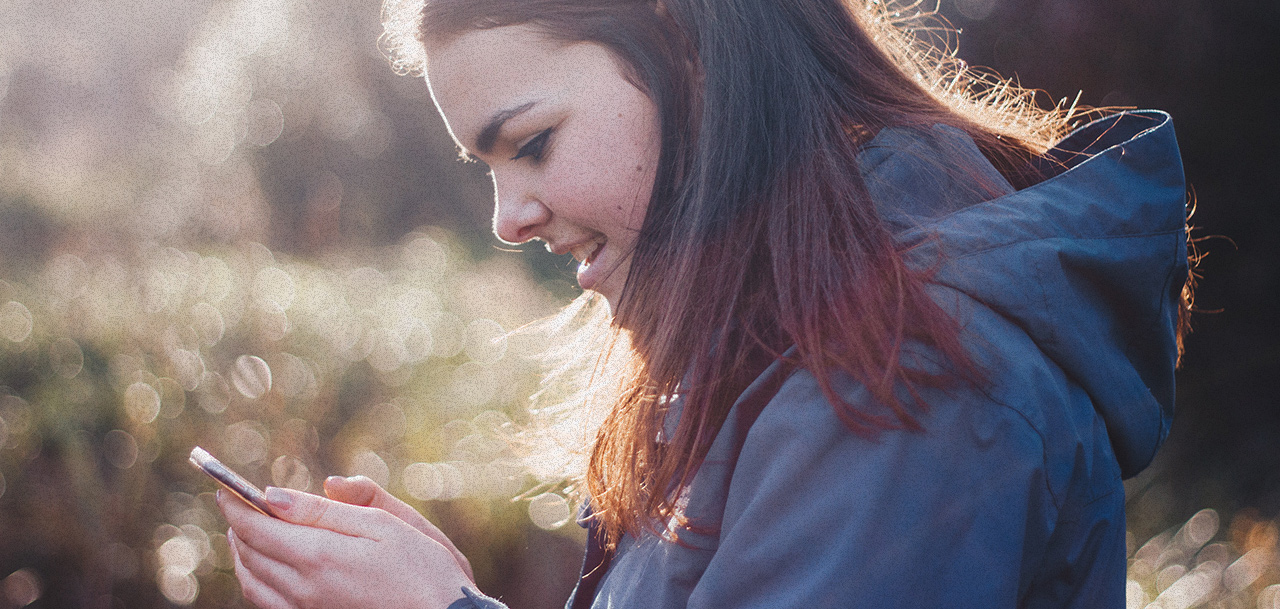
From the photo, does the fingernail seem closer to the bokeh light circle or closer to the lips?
the lips

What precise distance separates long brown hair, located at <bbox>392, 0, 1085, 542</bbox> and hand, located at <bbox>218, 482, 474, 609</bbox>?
0.31 metres

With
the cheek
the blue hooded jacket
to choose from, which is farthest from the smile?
the blue hooded jacket

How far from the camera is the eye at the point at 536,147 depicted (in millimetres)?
1473

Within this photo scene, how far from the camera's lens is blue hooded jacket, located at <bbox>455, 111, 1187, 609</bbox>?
35.1 inches

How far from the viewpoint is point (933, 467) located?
2.96 ft

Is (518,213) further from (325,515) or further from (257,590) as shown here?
(257,590)

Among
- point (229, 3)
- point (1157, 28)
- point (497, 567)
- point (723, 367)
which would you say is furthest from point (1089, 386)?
point (229, 3)

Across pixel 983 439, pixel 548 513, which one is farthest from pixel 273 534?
pixel 548 513

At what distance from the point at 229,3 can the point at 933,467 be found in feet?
37.8

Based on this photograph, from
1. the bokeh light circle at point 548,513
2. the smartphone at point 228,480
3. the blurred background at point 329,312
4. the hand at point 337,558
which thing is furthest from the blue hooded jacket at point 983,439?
the bokeh light circle at point 548,513

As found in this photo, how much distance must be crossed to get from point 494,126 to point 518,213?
0.58ft

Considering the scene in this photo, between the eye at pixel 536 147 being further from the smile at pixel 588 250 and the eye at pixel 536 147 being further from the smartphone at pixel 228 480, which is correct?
the smartphone at pixel 228 480

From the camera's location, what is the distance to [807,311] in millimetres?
1024

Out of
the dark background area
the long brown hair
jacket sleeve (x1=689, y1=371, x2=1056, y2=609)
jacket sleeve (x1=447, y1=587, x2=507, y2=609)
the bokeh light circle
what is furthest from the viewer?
the dark background area
